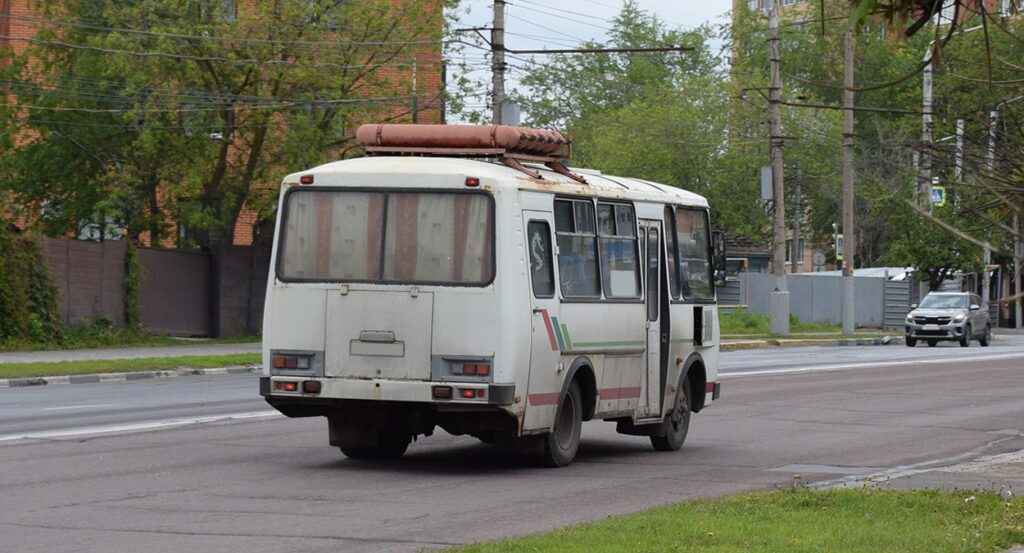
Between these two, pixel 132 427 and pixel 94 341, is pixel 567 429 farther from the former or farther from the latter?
pixel 94 341

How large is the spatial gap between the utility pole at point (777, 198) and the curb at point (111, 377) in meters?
16.8

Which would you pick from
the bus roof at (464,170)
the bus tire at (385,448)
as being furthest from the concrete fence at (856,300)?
the bus tire at (385,448)

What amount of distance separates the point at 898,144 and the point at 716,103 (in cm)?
7105

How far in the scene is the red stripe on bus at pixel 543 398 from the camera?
46.1ft

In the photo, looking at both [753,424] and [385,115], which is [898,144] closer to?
[753,424]

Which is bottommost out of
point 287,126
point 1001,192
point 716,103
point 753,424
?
point 753,424

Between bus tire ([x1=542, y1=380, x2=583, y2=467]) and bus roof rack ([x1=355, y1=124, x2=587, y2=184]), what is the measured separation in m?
2.00

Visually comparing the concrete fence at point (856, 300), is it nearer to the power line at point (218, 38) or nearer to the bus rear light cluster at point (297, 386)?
the power line at point (218, 38)

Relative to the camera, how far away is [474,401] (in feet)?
44.6

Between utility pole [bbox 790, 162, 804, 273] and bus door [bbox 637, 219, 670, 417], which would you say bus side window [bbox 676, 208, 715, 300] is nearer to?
bus door [bbox 637, 219, 670, 417]

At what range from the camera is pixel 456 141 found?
14961 millimetres

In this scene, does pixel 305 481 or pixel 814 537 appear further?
pixel 305 481

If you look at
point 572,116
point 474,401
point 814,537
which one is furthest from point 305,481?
point 572,116

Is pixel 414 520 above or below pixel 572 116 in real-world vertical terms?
below
